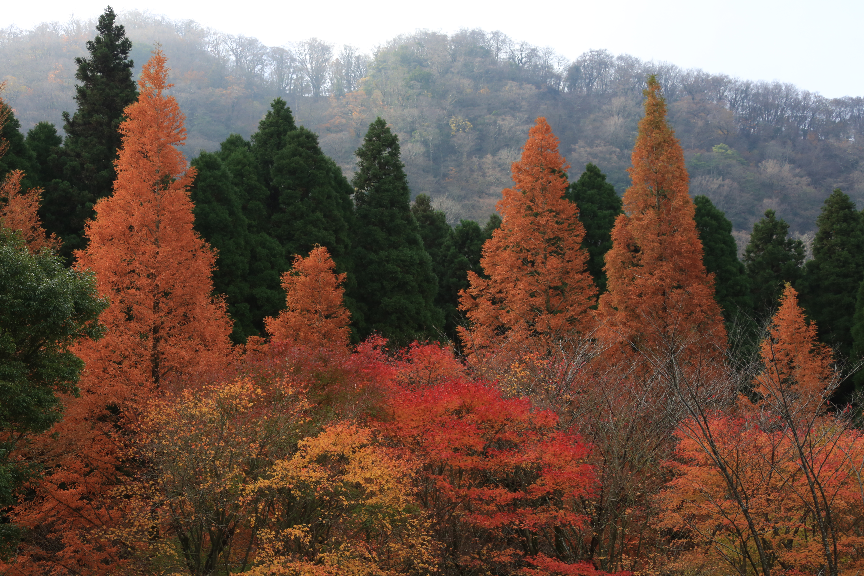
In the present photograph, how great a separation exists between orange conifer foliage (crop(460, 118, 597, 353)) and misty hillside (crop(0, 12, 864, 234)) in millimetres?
27064

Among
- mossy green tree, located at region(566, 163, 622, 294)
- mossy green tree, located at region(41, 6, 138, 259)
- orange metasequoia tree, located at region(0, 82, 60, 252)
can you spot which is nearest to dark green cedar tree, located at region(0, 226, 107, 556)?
orange metasequoia tree, located at region(0, 82, 60, 252)

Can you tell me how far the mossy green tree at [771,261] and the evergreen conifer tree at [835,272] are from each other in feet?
2.98

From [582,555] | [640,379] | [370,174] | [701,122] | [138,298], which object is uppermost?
[701,122]

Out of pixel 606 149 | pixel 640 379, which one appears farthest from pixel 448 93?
pixel 640 379

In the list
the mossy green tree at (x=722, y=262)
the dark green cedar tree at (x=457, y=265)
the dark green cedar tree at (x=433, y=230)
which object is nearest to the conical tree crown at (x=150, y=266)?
the dark green cedar tree at (x=457, y=265)

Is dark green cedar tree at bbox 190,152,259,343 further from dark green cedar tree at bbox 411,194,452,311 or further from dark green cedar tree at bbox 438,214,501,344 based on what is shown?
dark green cedar tree at bbox 411,194,452,311

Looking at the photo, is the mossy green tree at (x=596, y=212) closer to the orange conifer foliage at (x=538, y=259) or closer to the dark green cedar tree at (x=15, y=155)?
the orange conifer foliage at (x=538, y=259)

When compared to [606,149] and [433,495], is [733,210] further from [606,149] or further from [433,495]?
[433,495]

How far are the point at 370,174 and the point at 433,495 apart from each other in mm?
19427

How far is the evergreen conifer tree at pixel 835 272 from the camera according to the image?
29.8 metres

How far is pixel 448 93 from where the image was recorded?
65312 millimetres

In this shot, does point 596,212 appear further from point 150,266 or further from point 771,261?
point 150,266

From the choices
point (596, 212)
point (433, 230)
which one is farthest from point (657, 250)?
point (433, 230)

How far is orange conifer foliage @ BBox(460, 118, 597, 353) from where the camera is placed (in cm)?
2298
